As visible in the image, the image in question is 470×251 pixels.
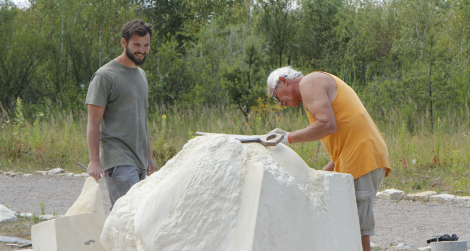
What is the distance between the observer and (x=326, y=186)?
2.53m

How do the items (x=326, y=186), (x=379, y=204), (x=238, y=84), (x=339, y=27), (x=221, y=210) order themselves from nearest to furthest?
(x=221, y=210), (x=326, y=186), (x=379, y=204), (x=238, y=84), (x=339, y=27)

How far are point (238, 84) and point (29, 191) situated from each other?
17.0ft

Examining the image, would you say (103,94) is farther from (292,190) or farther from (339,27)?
(339,27)

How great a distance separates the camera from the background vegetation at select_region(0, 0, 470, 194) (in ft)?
29.0

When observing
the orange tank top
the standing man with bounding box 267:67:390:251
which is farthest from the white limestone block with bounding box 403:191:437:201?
the orange tank top

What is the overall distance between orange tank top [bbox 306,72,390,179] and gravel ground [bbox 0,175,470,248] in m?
2.07

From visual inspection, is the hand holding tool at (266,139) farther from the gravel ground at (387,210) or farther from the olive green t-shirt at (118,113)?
the gravel ground at (387,210)

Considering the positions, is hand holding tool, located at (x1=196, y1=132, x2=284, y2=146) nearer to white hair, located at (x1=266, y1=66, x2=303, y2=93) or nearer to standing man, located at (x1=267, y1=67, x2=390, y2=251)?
standing man, located at (x1=267, y1=67, x2=390, y2=251)

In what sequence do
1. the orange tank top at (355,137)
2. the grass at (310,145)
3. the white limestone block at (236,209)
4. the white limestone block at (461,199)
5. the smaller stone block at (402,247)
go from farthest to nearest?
the grass at (310,145) → the white limestone block at (461,199) → the smaller stone block at (402,247) → the orange tank top at (355,137) → the white limestone block at (236,209)

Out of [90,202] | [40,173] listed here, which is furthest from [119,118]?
[40,173]

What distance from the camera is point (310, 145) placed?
26.1ft

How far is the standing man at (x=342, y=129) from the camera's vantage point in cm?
262

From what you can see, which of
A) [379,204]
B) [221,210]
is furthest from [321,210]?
[379,204]

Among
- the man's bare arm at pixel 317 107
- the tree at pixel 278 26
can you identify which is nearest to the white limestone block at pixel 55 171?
the man's bare arm at pixel 317 107
